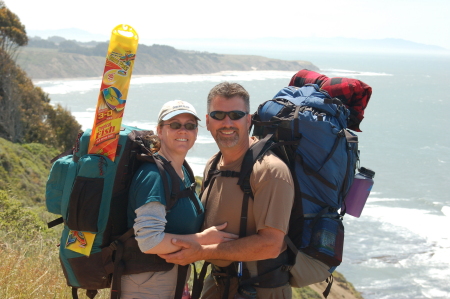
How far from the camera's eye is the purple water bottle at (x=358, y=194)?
3.13m

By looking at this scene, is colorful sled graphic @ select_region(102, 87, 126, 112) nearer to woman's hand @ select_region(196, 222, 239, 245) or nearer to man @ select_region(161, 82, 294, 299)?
man @ select_region(161, 82, 294, 299)

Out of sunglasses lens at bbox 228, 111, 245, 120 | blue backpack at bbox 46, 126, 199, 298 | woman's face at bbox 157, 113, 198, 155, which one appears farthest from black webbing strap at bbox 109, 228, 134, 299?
sunglasses lens at bbox 228, 111, 245, 120

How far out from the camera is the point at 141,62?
115812 millimetres

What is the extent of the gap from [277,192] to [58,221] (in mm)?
1300

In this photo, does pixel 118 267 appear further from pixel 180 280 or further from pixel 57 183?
pixel 57 183

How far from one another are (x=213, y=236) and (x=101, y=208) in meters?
0.62

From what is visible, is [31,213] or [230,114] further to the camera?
[31,213]

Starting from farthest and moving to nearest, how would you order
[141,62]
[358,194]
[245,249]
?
[141,62] < [358,194] < [245,249]

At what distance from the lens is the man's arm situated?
99.4 inches

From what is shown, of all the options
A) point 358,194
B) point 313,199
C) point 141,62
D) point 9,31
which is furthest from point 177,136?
point 141,62

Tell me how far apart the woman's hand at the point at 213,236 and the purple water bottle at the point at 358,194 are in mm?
969

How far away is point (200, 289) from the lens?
2.95 meters

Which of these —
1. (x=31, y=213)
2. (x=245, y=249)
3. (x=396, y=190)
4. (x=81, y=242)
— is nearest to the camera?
(x=81, y=242)

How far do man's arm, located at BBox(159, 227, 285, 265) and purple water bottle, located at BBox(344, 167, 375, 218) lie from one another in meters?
0.78
